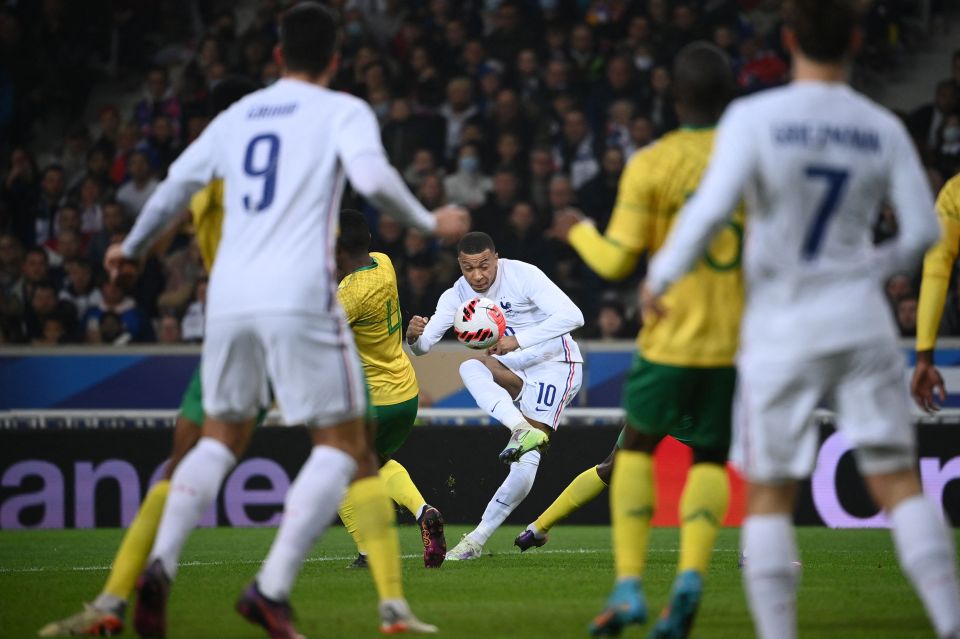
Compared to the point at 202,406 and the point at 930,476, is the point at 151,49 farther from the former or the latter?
the point at 202,406

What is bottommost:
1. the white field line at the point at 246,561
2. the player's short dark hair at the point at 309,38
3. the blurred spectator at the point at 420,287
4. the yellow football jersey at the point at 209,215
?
the white field line at the point at 246,561

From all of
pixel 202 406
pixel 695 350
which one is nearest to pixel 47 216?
pixel 202 406

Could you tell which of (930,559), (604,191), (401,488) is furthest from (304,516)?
(604,191)

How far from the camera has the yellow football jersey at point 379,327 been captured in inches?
337

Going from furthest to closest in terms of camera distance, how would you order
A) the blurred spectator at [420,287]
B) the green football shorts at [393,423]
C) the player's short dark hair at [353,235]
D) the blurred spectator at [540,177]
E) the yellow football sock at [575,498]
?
the blurred spectator at [540,177], the blurred spectator at [420,287], the yellow football sock at [575,498], the green football shorts at [393,423], the player's short dark hair at [353,235]

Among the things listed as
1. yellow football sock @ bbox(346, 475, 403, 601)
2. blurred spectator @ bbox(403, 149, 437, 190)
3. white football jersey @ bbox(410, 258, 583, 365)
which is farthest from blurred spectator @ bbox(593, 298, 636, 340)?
yellow football sock @ bbox(346, 475, 403, 601)

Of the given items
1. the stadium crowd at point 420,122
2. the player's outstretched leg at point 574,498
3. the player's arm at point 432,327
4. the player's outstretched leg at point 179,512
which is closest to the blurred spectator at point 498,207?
the stadium crowd at point 420,122

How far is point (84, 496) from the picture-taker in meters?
13.4

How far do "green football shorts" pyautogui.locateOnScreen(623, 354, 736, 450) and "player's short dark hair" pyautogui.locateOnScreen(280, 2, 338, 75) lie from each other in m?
1.71

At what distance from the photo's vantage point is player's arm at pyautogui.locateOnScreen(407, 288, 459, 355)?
962 cm

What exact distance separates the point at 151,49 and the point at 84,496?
8816 millimetres

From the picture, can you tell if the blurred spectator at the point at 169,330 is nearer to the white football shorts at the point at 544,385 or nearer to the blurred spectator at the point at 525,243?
the blurred spectator at the point at 525,243

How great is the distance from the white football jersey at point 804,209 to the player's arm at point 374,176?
1.14 meters

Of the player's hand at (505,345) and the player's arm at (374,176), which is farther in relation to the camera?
the player's hand at (505,345)
